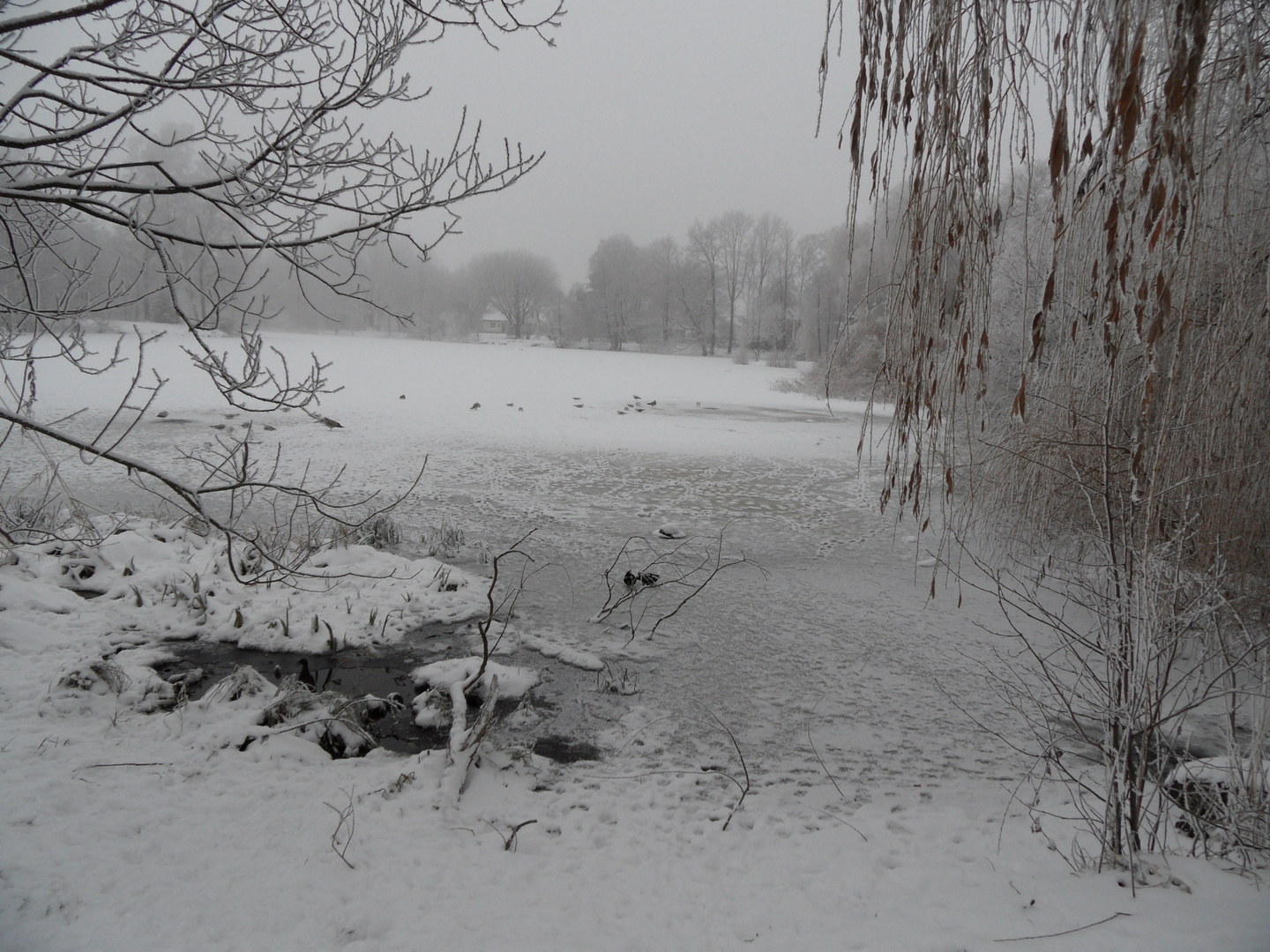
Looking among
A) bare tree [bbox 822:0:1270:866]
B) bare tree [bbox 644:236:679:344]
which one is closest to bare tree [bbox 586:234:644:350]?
bare tree [bbox 644:236:679:344]

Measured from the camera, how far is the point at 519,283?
5597 centimetres

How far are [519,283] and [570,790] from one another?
5594cm

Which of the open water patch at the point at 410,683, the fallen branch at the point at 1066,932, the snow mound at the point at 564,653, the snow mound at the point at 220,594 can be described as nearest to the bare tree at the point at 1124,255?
the fallen branch at the point at 1066,932

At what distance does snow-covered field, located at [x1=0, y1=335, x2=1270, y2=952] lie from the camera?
2.45m

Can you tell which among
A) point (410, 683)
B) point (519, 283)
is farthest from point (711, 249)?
point (410, 683)

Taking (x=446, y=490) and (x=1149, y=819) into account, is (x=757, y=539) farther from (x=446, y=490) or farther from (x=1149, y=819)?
(x=1149, y=819)

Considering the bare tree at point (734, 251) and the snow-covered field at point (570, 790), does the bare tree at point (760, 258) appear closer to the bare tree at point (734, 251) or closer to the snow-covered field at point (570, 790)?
the bare tree at point (734, 251)

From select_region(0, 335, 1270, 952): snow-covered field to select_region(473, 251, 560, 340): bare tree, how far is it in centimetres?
5171

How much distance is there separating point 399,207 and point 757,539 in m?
5.32

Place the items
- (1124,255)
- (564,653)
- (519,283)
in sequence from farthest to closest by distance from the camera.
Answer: (519,283) < (564,653) < (1124,255)

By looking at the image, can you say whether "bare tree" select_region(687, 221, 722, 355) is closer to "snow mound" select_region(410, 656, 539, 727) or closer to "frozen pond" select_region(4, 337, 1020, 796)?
"frozen pond" select_region(4, 337, 1020, 796)

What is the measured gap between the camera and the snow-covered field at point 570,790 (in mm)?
2451

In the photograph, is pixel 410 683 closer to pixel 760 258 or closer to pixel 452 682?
pixel 452 682

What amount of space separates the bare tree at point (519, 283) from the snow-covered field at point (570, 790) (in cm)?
5171
